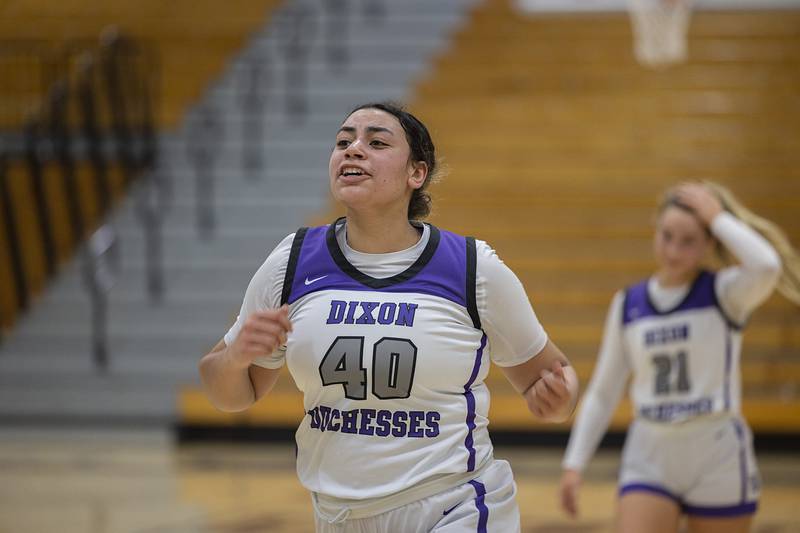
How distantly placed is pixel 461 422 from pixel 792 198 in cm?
935

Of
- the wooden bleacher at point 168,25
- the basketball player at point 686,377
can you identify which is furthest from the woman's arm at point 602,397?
the wooden bleacher at point 168,25

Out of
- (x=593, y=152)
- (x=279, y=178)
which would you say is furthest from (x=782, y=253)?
(x=279, y=178)

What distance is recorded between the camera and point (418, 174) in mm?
3258

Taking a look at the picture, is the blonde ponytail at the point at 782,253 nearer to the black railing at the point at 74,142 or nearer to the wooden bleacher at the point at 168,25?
the black railing at the point at 74,142

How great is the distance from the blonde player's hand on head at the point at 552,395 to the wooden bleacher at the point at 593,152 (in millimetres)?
6548

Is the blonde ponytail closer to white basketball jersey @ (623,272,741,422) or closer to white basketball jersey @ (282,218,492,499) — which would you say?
white basketball jersey @ (623,272,741,422)

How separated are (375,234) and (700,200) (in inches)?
86.4

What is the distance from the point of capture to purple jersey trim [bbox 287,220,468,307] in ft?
10.1

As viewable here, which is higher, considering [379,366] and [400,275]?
[400,275]

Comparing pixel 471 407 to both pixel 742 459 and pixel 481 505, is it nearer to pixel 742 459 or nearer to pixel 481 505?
pixel 481 505

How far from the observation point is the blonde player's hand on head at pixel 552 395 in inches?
122

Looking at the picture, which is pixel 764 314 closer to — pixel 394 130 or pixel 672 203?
pixel 672 203

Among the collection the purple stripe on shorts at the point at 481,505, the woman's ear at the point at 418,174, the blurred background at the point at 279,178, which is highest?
the woman's ear at the point at 418,174

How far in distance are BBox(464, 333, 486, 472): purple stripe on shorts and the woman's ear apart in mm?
431
